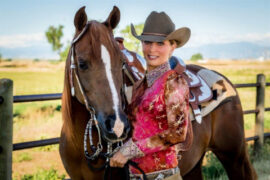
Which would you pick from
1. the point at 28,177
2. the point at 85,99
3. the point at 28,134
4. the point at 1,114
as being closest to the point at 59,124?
the point at 28,134

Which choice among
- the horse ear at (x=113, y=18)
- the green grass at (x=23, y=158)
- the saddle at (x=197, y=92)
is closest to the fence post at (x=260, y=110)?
the saddle at (x=197, y=92)

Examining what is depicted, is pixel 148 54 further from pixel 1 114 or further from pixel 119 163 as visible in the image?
pixel 1 114

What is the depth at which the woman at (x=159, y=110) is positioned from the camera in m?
1.39

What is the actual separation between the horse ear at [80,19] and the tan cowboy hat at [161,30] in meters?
0.45

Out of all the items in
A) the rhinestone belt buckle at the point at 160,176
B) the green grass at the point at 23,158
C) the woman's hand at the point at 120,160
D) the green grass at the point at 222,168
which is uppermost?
the woman's hand at the point at 120,160

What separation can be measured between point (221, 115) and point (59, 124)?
737 cm

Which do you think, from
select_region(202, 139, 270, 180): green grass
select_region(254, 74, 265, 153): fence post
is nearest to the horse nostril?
select_region(202, 139, 270, 180): green grass

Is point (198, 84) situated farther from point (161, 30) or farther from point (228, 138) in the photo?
point (161, 30)

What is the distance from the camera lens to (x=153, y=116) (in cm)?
147

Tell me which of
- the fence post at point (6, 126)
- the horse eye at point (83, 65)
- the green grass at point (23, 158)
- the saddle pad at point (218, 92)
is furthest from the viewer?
the green grass at point (23, 158)

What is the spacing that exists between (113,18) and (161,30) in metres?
0.52

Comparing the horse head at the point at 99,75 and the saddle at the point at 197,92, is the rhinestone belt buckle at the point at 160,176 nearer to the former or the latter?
the horse head at the point at 99,75

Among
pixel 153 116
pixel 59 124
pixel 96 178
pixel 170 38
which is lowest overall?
pixel 59 124

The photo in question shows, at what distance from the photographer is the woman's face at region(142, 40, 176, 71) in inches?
61.6
